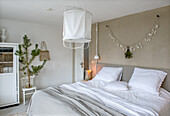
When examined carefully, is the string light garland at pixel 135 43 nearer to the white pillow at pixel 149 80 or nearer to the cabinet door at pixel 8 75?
the white pillow at pixel 149 80

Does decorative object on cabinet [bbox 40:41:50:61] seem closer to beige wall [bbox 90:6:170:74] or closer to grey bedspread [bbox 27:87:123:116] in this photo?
beige wall [bbox 90:6:170:74]

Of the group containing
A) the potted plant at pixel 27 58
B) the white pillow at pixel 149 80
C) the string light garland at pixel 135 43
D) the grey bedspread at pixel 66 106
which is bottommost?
the grey bedspread at pixel 66 106

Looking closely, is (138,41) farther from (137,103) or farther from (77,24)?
(77,24)

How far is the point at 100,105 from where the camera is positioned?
1696 mm

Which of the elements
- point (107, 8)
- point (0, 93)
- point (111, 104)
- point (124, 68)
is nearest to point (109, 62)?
point (124, 68)

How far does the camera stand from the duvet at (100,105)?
5.10ft

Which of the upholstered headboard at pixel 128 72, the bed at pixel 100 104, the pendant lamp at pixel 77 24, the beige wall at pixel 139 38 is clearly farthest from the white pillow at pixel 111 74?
the pendant lamp at pixel 77 24

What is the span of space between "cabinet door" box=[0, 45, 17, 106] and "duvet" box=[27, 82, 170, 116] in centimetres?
135

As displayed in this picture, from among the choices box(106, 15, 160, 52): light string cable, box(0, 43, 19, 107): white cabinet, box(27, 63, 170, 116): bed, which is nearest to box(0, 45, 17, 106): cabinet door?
box(0, 43, 19, 107): white cabinet

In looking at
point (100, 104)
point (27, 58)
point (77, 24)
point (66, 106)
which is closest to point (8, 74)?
point (27, 58)

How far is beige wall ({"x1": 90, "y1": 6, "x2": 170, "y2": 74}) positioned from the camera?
101 inches

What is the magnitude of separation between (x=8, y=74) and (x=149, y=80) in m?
3.30

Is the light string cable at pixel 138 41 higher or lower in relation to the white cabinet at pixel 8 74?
higher

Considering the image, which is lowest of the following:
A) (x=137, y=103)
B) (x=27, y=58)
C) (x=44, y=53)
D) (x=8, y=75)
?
(x=137, y=103)
